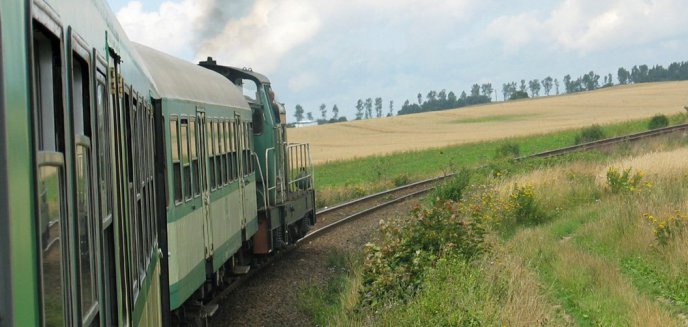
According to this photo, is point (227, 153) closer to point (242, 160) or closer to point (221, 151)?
point (221, 151)

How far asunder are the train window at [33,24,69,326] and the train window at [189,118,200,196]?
6.92 m

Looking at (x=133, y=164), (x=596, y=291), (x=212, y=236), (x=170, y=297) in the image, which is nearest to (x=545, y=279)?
(x=596, y=291)

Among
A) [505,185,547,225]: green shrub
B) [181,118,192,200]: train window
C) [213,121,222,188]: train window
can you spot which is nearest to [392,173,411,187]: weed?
[505,185,547,225]: green shrub

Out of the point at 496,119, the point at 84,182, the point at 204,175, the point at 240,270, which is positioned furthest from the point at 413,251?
the point at 496,119

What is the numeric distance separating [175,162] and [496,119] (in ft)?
304

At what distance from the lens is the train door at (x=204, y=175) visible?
10.1 m

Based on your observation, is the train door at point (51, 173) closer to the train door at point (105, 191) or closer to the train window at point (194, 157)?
the train door at point (105, 191)

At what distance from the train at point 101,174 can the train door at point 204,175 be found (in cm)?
2

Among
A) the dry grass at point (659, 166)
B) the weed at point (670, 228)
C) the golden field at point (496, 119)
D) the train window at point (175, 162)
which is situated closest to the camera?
the train window at point (175, 162)

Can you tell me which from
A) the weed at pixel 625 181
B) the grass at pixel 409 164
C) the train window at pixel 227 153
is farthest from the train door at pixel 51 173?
the grass at pixel 409 164

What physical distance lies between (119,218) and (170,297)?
424 centimetres

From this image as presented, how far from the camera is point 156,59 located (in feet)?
30.8

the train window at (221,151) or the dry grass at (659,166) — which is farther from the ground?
the train window at (221,151)

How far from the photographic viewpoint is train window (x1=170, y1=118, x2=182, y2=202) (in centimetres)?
871
